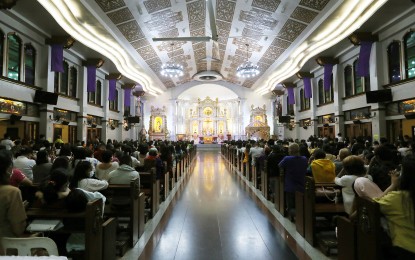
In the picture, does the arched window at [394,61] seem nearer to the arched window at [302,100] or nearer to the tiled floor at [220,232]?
the tiled floor at [220,232]

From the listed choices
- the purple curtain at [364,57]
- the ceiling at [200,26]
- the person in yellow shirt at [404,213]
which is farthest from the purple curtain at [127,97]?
the person in yellow shirt at [404,213]

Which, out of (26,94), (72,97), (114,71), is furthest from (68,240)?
(114,71)

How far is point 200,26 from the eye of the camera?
12.7 meters

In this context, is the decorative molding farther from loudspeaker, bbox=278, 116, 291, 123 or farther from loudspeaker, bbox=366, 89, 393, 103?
loudspeaker, bbox=278, 116, 291, 123

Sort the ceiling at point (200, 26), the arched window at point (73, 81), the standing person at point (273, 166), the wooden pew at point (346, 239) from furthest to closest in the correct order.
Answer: the arched window at point (73, 81) → the ceiling at point (200, 26) → the standing person at point (273, 166) → the wooden pew at point (346, 239)

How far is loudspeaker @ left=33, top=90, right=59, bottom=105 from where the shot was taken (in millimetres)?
9344

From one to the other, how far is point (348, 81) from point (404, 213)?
12.2 meters

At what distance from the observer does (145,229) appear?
4.16 metres

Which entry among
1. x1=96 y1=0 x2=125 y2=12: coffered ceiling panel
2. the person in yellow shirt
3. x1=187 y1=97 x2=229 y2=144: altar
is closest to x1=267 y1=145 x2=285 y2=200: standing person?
the person in yellow shirt

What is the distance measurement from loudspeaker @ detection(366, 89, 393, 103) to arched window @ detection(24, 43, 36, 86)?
1156cm

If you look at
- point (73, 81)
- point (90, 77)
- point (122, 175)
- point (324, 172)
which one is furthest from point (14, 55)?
point (324, 172)

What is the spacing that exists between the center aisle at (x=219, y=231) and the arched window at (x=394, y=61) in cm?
695

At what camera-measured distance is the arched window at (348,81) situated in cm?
1230

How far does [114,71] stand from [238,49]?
715 cm
